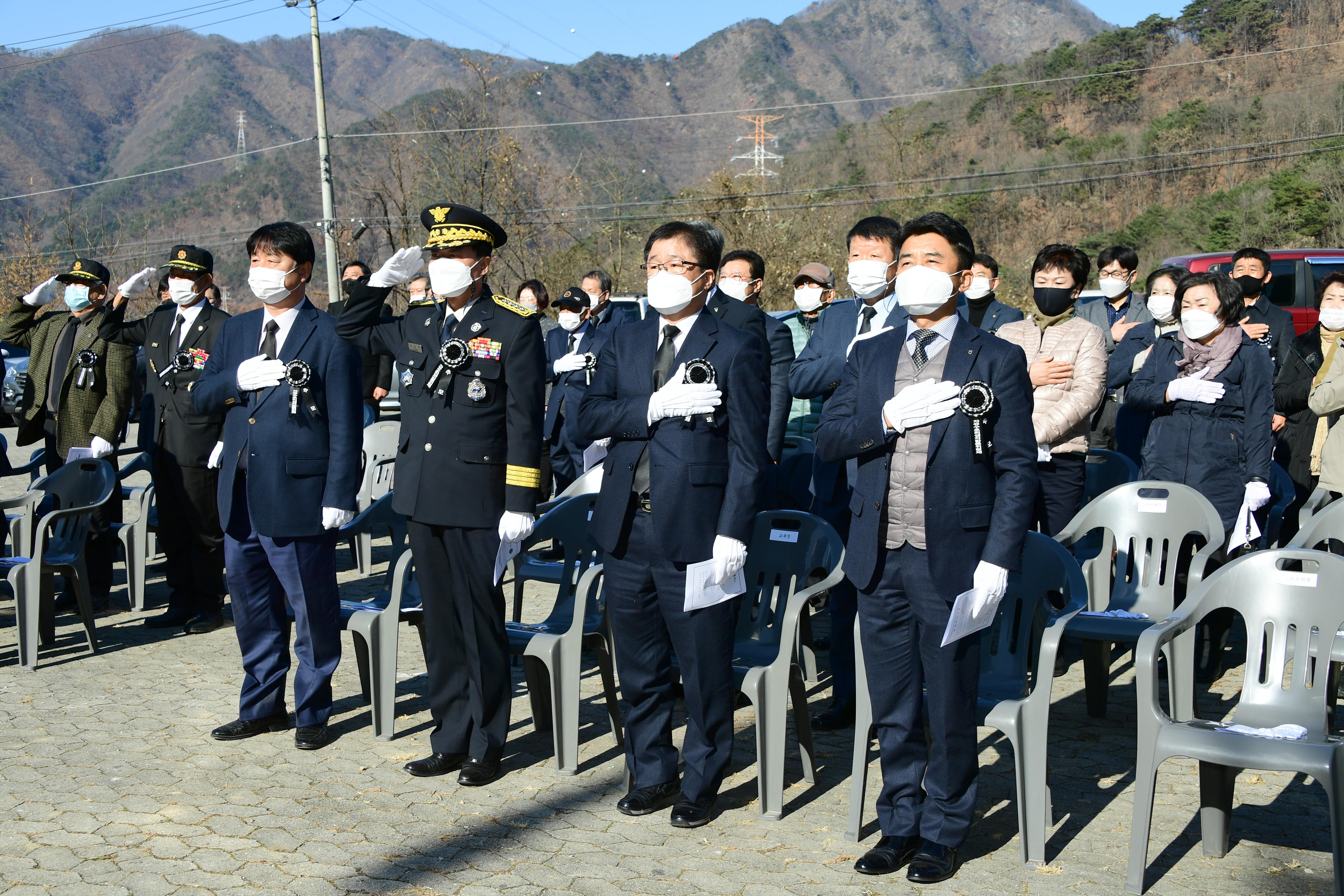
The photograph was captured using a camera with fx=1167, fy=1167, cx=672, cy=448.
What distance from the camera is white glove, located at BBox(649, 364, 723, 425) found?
375 cm

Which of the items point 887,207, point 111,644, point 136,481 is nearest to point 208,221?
point 887,207

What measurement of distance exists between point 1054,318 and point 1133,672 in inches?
70.2

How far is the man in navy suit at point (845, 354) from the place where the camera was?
4766 mm

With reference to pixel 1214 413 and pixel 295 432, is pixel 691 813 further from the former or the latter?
pixel 1214 413

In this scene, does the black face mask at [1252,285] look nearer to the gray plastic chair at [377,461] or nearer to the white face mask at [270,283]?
the gray plastic chair at [377,461]

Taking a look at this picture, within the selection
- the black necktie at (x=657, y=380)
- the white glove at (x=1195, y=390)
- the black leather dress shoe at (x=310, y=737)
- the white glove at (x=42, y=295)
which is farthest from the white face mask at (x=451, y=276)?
the white glove at (x=42, y=295)

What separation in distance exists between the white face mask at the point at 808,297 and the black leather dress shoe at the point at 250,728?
11.6ft

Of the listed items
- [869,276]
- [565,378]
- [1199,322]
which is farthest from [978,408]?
[565,378]

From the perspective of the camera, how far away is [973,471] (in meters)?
3.43

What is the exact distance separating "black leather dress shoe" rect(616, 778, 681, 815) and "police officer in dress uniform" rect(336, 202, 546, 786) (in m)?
0.64

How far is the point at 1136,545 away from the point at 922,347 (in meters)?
2.01

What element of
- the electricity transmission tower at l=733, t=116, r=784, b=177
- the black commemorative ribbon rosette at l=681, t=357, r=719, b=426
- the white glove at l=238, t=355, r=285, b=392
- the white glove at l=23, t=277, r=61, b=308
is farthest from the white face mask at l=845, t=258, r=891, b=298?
the electricity transmission tower at l=733, t=116, r=784, b=177

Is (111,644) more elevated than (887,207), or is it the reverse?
(887,207)

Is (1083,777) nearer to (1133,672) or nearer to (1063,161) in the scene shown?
(1133,672)
